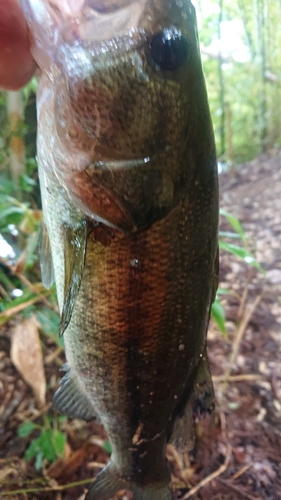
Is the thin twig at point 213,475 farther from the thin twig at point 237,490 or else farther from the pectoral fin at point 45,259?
the pectoral fin at point 45,259

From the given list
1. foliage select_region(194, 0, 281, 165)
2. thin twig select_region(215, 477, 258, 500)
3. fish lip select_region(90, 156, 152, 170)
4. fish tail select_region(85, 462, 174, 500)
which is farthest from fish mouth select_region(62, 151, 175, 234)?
foliage select_region(194, 0, 281, 165)

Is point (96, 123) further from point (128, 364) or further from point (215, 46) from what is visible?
point (215, 46)

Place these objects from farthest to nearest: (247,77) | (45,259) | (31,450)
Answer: (247,77), (31,450), (45,259)

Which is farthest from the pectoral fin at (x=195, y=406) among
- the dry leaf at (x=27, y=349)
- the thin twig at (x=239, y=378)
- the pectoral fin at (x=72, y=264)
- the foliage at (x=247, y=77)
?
the foliage at (x=247, y=77)

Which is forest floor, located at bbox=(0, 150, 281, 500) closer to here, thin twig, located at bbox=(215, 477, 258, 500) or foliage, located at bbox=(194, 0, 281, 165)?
thin twig, located at bbox=(215, 477, 258, 500)

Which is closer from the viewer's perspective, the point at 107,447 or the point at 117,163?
the point at 117,163

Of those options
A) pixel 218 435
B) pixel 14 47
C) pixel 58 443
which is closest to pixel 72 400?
pixel 58 443

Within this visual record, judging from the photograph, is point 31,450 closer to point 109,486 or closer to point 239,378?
point 109,486
